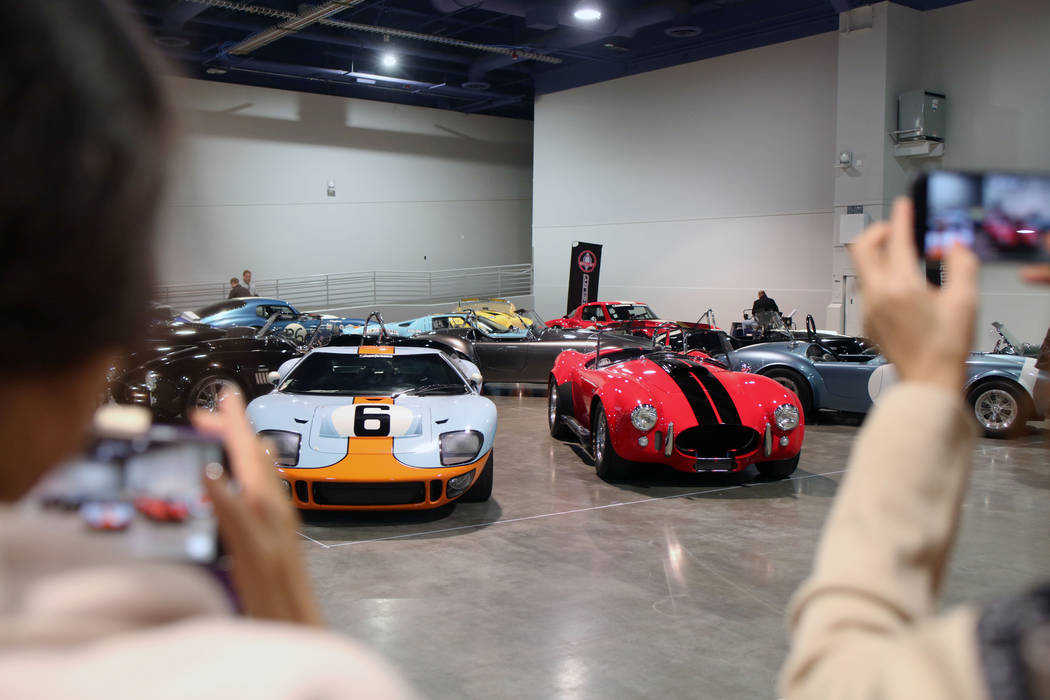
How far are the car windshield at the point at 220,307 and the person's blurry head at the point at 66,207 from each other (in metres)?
16.4

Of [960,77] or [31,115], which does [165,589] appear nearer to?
[31,115]

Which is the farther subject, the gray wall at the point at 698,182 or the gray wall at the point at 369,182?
the gray wall at the point at 369,182

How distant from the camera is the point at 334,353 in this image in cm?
724

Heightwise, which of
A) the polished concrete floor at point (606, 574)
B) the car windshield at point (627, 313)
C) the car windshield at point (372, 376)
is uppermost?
the car windshield at point (627, 313)

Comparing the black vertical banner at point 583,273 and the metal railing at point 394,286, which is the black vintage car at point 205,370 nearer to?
the black vertical banner at point 583,273

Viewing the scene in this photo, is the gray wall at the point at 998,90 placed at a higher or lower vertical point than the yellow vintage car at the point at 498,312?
higher

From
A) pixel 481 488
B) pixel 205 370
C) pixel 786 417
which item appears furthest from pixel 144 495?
pixel 205 370

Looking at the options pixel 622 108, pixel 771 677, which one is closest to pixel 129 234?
pixel 771 677

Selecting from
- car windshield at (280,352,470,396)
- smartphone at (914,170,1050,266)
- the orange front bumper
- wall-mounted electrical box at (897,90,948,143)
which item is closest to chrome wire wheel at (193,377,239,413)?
car windshield at (280,352,470,396)

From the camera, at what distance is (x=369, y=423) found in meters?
6.29

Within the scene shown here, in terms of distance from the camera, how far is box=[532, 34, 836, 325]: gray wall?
19.2 m

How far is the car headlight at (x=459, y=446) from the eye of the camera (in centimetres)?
623

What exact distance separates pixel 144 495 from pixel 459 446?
5.76 metres

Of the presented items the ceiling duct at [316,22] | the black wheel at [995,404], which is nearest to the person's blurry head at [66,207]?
the black wheel at [995,404]
